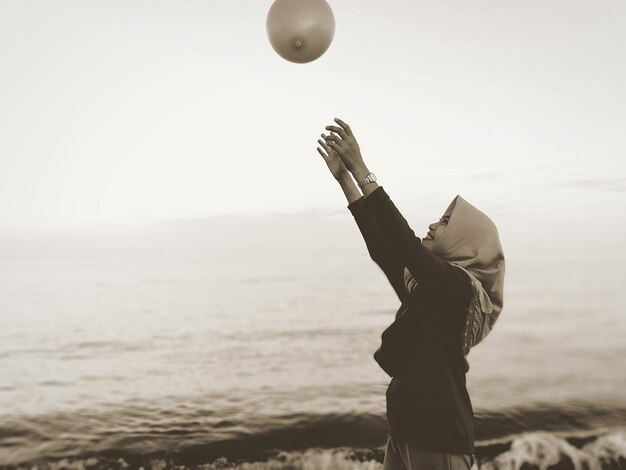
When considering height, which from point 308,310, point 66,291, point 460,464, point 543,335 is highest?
point 66,291

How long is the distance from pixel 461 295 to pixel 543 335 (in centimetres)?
1283

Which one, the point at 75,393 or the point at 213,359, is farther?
the point at 213,359

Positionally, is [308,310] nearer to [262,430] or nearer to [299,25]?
[262,430]

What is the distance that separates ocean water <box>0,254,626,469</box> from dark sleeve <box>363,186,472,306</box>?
4.13 meters

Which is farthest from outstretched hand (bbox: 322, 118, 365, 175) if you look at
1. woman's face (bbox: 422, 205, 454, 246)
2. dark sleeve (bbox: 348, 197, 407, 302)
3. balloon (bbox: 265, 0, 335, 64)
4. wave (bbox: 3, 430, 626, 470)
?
wave (bbox: 3, 430, 626, 470)

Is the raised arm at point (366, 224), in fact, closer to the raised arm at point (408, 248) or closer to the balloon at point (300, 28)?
the raised arm at point (408, 248)

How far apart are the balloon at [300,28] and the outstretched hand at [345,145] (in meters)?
0.82

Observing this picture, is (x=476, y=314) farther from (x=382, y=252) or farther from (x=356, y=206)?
(x=356, y=206)

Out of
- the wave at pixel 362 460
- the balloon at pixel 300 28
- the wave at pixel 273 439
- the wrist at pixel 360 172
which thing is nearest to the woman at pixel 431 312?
the wrist at pixel 360 172

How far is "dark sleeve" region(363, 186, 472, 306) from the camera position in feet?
5.06

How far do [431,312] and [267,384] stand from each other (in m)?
7.53

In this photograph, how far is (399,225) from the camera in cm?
154

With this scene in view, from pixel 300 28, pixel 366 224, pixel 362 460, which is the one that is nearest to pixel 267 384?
pixel 362 460

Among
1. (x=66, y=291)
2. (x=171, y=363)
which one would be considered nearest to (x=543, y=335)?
(x=171, y=363)
